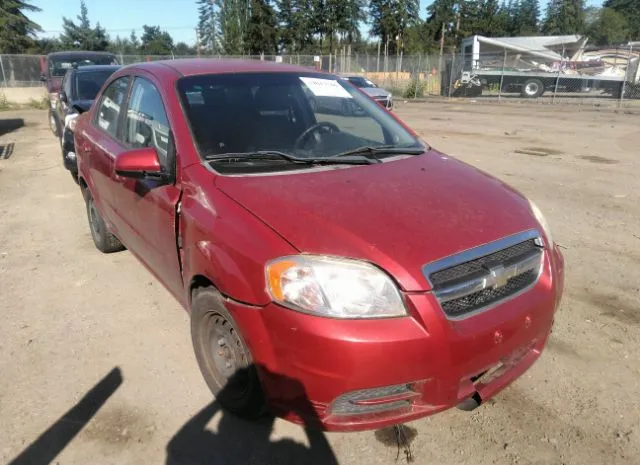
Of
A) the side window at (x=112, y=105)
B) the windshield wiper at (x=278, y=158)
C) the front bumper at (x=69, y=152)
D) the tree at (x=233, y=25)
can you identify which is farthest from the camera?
the tree at (x=233, y=25)

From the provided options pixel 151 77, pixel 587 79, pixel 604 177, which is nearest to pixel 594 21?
pixel 587 79

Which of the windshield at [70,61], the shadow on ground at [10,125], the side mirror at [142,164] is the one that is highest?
the windshield at [70,61]

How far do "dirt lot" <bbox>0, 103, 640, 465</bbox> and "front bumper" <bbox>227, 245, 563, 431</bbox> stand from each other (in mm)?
369

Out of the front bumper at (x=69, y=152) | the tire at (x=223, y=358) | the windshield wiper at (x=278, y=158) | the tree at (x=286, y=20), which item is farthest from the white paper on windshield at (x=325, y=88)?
the tree at (x=286, y=20)

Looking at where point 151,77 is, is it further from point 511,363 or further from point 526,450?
→ point 526,450

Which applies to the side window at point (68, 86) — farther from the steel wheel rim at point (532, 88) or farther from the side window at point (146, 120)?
the steel wheel rim at point (532, 88)

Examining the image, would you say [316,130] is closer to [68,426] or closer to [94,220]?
[68,426]

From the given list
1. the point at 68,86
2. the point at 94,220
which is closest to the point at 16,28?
the point at 68,86

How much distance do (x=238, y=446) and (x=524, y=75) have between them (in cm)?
2712

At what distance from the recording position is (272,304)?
2086 millimetres

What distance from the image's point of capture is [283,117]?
10.6 feet

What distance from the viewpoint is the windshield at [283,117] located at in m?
2.97

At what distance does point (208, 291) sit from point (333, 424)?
2.89 ft

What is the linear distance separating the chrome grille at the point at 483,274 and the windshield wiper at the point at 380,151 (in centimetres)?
104
